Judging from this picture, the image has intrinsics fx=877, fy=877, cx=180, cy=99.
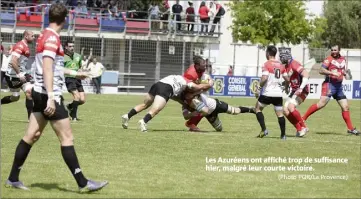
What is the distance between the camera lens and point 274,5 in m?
55.4

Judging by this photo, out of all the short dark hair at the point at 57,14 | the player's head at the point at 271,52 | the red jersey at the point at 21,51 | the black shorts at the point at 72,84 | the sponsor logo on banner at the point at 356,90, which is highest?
the short dark hair at the point at 57,14

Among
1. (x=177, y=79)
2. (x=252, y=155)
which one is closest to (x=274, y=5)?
(x=177, y=79)

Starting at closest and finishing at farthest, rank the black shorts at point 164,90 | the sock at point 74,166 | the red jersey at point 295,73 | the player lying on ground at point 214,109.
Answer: the sock at point 74,166
the red jersey at point 295,73
the black shorts at point 164,90
the player lying on ground at point 214,109

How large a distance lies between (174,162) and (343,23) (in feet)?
216

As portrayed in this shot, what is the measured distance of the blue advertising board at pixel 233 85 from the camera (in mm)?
44844

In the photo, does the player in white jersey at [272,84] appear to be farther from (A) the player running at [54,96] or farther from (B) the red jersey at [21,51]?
(A) the player running at [54,96]

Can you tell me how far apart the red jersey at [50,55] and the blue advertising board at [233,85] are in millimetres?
34600

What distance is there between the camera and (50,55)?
32.0 feet

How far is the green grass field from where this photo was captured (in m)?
10.4

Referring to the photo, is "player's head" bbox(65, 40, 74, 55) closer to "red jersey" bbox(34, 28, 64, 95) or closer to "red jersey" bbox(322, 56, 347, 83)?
"red jersey" bbox(322, 56, 347, 83)

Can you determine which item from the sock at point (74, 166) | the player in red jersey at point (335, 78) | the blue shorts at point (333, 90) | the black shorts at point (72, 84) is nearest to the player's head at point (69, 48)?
the black shorts at point (72, 84)

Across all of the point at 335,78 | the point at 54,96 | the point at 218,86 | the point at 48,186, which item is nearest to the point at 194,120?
the point at 335,78

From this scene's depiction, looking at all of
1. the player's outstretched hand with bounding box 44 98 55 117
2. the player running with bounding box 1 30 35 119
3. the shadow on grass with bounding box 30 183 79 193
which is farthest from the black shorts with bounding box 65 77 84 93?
the player's outstretched hand with bounding box 44 98 55 117

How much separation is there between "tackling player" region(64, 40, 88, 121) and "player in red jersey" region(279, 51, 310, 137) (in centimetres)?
533
